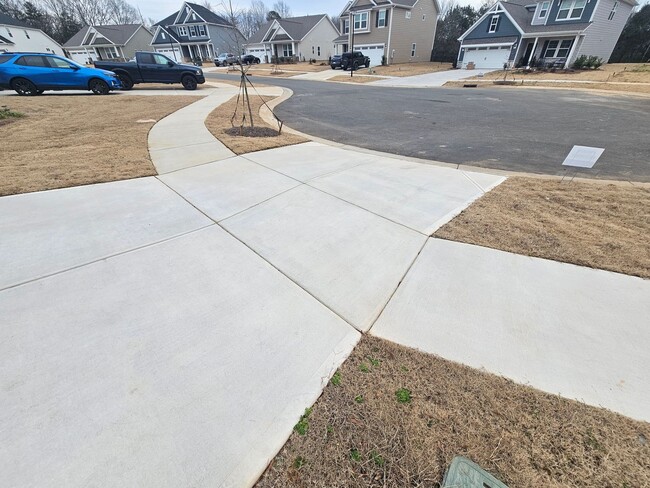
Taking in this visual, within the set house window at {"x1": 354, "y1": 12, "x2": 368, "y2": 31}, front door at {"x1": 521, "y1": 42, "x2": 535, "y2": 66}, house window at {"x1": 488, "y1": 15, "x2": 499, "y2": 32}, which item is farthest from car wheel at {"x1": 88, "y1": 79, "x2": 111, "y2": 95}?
front door at {"x1": 521, "y1": 42, "x2": 535, "y2": 66}

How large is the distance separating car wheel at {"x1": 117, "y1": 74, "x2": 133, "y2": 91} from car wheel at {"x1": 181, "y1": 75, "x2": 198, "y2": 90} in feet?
8.46

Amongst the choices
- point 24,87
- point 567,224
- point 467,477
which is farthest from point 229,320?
point 24,87

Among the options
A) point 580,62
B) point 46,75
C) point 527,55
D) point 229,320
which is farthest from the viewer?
point 527,55

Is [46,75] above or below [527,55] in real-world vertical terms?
below

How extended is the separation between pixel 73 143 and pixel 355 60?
32.9 metres

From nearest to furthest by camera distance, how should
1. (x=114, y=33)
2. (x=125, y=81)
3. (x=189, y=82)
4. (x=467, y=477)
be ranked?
(x=467, y=477) → (x=125, y=81) → (x=189, y=82) → (x=114, y=33)

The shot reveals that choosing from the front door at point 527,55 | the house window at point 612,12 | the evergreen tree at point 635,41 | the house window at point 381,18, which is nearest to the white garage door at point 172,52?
the house window at point 381,18

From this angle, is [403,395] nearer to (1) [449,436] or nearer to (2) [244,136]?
(1) [449,436]

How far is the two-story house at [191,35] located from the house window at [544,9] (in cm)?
3996

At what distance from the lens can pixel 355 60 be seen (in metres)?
32.8

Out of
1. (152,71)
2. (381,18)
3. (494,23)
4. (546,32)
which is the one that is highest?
(381,18)

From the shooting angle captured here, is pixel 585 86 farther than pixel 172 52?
No

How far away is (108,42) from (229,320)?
205 feet

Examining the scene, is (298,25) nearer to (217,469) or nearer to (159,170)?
(159,170)
